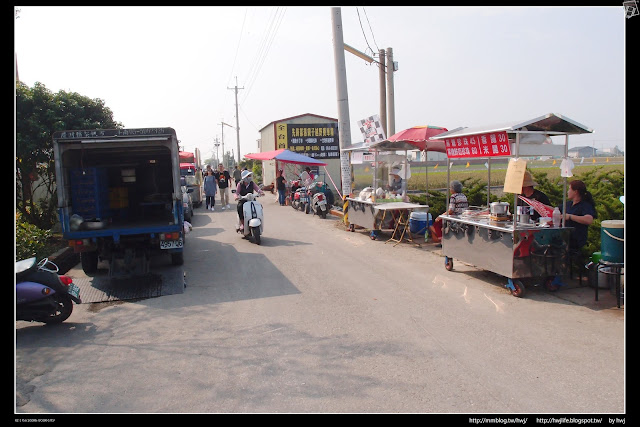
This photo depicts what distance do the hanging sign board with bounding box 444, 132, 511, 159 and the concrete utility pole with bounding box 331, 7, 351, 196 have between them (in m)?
7.03

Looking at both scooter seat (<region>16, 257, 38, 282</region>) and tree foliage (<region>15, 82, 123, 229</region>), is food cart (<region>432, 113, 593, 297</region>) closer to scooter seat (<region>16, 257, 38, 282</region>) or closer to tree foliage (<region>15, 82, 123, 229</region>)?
scooter seat (<region>16, 257, 38, 282</region>)

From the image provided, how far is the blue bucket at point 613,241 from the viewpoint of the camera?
6609 millimetres

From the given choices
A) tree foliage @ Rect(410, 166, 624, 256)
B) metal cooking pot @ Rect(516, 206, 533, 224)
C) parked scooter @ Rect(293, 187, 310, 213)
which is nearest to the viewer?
metal cooking pot @ Rect(516, 206, 533, 224)

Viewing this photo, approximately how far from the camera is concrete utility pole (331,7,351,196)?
1564 centimetres

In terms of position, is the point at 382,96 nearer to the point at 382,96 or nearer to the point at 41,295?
the point at 382,96

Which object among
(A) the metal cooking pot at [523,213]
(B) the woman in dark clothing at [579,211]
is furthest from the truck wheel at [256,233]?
(B) the woman in dark clothing at [579,211]

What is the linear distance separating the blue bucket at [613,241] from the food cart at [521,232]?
Answer: 61 centimetres

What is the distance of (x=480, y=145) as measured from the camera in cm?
812

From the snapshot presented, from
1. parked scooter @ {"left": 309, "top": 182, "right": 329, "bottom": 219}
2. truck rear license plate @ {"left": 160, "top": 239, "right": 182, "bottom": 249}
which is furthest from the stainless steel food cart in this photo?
truck rear license plate @ {"left": 160, "top": 239, "right": 182, "bottom": 249}

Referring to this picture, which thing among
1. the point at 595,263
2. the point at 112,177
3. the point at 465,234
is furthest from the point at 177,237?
the point at 595,263

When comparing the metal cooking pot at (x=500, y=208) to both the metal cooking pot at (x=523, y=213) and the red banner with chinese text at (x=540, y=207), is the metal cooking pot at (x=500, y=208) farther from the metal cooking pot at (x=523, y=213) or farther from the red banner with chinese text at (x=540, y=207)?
the red banner with chinese text at (x=540, y=207)

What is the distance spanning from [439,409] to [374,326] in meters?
2.09

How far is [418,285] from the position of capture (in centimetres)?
805
